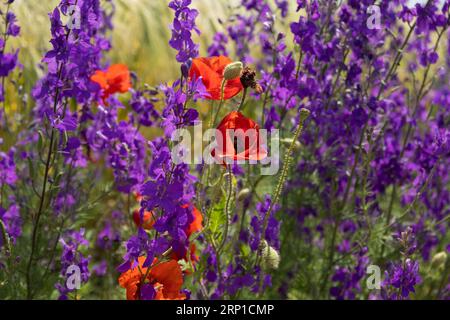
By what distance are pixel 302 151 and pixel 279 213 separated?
0.92 feet

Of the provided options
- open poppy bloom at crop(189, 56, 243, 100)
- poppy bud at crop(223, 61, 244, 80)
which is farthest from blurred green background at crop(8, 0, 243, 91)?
poppy bud at crop(223, 61, 244, 80)

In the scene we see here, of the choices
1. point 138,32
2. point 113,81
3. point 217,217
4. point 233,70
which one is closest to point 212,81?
point 233,70

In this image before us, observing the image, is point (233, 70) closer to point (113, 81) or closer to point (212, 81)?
point (212, 81)

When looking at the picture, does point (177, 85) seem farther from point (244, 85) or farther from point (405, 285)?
point (405, 285)

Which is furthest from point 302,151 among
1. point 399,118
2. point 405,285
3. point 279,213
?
point 405,285

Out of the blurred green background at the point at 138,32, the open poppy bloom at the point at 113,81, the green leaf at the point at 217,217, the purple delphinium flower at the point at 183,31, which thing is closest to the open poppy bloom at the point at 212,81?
the purple delphinium flower at the point at 183,31

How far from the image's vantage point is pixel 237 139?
161cm

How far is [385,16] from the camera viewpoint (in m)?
2.31

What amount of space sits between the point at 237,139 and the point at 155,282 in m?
0.44

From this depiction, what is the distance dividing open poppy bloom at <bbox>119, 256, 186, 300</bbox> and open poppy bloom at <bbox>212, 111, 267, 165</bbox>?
331 millimetres

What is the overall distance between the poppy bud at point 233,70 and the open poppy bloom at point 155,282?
50 cm

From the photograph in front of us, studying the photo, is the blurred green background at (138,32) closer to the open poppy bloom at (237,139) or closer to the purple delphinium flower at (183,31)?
the purple delphinium flower at (183,31)

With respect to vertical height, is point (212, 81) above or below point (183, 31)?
below

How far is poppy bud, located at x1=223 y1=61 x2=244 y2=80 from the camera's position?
5.08 feet
